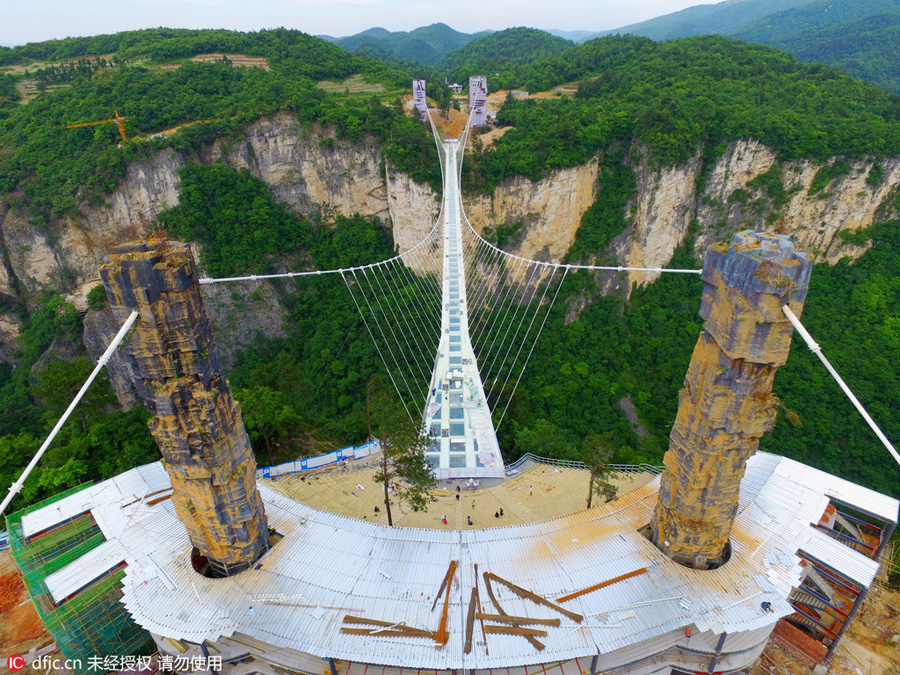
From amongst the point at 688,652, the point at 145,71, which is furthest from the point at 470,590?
the point at 145,71

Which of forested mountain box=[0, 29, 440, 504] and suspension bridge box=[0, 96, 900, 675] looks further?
forested mountain box=[0, 29, 440, 504]

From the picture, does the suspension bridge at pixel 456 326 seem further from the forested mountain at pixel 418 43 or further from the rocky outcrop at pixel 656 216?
the forested mountain at pixel 418 43

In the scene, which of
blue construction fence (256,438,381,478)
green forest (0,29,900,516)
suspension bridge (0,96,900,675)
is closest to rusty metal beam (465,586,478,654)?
suspension bridge (0,96,900,675)

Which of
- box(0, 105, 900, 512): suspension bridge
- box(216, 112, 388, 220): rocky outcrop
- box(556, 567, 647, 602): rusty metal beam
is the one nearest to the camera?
box(556, 567, 647, 602): rusty metal beam

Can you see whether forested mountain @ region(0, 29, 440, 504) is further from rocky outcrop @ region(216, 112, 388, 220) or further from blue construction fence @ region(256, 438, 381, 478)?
blue construction fence @ region(256, 438, 381, 478)

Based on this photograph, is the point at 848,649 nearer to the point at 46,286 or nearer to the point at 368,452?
the point at 368,452
